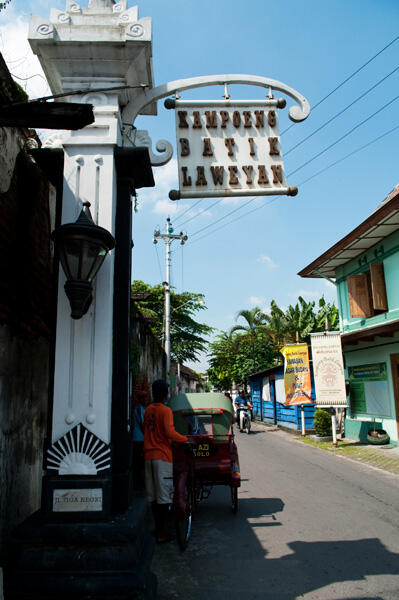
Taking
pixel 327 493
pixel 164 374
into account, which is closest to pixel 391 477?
pixel 327 493

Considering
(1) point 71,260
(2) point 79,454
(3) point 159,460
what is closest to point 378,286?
(3) point 159,460

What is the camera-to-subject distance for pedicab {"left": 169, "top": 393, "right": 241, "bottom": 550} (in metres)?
5.03

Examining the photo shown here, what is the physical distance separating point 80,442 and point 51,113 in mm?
2414

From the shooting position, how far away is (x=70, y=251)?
10.8 ft

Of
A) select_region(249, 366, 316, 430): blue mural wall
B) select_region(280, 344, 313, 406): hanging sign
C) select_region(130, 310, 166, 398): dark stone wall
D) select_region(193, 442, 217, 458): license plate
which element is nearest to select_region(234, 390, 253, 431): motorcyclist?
select_region(249, 366, 316, 430): blue mural wall

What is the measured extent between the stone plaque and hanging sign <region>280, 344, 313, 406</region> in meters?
13.6

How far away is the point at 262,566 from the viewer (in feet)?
14.0

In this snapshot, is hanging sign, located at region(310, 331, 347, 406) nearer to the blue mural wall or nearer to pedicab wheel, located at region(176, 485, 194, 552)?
the blue mural wall

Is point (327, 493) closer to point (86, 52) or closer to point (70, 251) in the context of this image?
point (70, 251)

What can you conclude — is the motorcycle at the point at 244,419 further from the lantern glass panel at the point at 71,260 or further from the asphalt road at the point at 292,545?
the lantern glass panel at the point at 71,260

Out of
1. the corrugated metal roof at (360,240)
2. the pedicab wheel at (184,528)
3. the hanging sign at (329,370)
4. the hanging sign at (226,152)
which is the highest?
the corrugated metal roof at (360,240)

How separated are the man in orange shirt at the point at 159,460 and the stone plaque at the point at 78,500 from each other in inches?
69.5

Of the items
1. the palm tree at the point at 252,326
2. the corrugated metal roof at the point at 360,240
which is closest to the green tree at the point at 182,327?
the palm tree at the point at 252,326

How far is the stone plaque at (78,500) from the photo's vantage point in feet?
10.3
